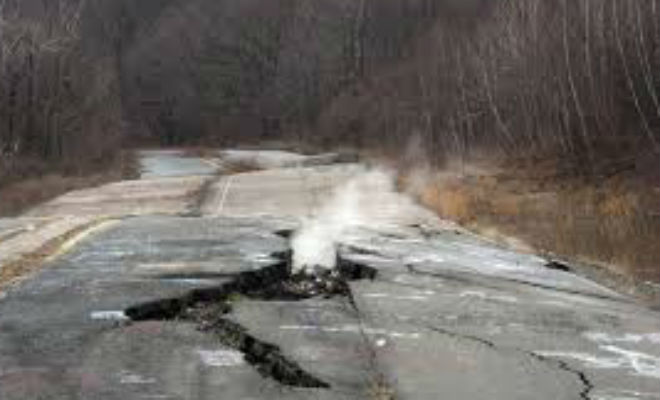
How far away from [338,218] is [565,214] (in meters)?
4.74

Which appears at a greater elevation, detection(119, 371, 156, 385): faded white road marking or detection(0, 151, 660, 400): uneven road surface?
detection(119, 371, 156, 385): faded white road marking

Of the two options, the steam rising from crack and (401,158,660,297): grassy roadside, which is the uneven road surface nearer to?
the steam rising from crack

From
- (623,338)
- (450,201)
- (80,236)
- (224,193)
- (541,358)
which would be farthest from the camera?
(224,193)

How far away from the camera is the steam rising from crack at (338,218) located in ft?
48.3

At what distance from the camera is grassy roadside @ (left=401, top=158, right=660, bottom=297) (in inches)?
750

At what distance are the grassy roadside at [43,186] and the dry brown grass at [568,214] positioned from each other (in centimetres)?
1001

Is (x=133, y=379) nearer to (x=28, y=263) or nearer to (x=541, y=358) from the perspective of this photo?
(x=541, y=358)

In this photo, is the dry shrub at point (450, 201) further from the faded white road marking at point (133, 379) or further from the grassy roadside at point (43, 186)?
the faded white road marking at point (133, 379)

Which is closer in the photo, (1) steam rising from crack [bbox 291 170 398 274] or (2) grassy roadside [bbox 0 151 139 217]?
(1) steam rising from crack [bbox 291 170 398 274]

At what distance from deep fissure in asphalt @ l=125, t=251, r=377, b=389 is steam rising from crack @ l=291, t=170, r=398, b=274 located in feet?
0.93

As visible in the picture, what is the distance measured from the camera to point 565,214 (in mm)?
26125

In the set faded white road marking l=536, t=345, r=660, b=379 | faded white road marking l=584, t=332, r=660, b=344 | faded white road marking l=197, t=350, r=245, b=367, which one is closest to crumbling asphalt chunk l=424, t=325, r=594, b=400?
faded white road marking l=536, t=345, r=660, b=379

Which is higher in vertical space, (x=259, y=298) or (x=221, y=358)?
(x=221, y=358)

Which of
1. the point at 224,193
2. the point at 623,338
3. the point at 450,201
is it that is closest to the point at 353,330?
the point at 623,338
